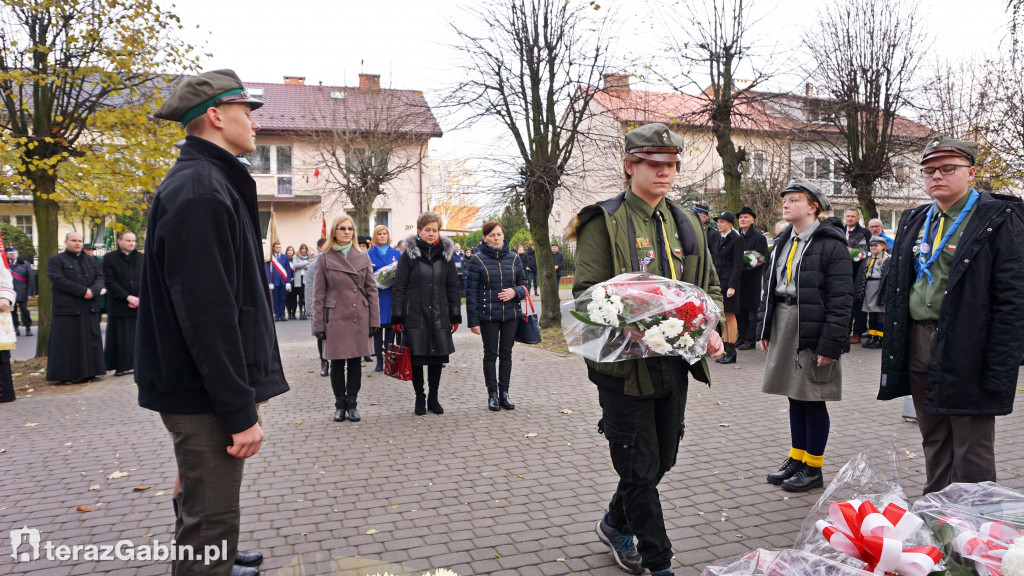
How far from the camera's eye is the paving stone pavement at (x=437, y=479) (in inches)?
155

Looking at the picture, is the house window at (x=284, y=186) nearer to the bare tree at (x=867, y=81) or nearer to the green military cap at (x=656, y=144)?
the bare tree at (x=867, y=81)

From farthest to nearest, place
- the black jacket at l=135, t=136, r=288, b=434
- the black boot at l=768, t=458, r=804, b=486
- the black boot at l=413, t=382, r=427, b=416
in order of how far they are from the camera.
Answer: the black boot at l=413, t=382, r=427, b=416, the black boot at l=768, t=458, r=804, b=486, the black jacket at l=135, t=136, r=288, b=434

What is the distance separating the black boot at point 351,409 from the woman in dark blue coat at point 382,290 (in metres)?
3.17

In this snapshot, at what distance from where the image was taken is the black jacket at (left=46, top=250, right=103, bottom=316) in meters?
9.81

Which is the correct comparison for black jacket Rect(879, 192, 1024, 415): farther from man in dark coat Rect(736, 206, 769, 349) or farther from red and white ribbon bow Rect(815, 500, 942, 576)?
man in dark coat Rect(736, 206, 769, 349)

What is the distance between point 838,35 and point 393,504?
21.0 m

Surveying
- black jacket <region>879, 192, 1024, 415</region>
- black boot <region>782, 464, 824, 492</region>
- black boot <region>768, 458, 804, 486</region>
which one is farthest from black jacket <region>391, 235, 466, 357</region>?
black jacket <region>879, 192, 1024, 415</region>

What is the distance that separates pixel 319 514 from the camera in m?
4.58

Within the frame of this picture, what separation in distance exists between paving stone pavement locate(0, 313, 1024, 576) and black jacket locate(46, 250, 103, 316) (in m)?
1.65

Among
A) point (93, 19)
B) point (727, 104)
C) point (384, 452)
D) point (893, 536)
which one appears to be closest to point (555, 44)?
point (727, 104)

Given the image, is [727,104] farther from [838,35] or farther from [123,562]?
[123,562]

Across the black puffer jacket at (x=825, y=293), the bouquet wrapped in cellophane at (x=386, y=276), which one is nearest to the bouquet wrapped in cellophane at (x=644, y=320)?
the black puffer jacket at (x=825, y=293)

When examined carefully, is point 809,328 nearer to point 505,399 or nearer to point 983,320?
point 983,320

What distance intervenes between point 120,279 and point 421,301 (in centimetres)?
611
